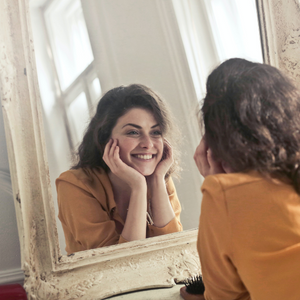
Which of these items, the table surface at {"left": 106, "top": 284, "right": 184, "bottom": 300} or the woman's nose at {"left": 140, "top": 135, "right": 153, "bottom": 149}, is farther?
the woman's nose at {"left": 140, "top": 135, "right": 153, "bottom": 149}

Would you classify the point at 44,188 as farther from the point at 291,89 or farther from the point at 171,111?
the point at 291,89

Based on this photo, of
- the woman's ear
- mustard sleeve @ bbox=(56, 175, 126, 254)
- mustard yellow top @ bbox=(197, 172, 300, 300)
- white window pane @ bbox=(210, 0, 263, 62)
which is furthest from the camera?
white window pane @ bbox=(210, 0, 263, 62)

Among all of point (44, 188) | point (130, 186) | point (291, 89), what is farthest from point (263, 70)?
point (44, 188)

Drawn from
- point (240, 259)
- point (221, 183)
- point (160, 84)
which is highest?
point (160, 84)

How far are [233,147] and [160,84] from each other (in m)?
0.42

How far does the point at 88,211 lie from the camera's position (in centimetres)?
75

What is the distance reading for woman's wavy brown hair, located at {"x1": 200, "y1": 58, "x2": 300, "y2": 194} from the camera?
53 cm

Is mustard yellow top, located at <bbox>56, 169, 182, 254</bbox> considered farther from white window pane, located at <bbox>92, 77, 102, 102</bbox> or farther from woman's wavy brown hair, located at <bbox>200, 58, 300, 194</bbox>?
woman's wavy brown hair, located at <bbox>200, 58, 300, 194</bbox>

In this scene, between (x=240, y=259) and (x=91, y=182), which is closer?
(x=240, y=259)

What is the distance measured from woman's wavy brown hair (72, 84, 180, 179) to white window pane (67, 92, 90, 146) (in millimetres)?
14

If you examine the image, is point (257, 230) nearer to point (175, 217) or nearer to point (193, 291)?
point (193, 291)

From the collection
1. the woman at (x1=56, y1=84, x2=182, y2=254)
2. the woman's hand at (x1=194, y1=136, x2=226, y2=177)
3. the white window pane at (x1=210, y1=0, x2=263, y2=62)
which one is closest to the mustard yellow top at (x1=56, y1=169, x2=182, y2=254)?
the woman at (x1=56, y1=84, x2=182, y2=254)

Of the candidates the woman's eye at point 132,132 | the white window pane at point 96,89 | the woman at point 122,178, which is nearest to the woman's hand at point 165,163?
the woman at point 122,178

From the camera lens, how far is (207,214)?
51 centimetres
